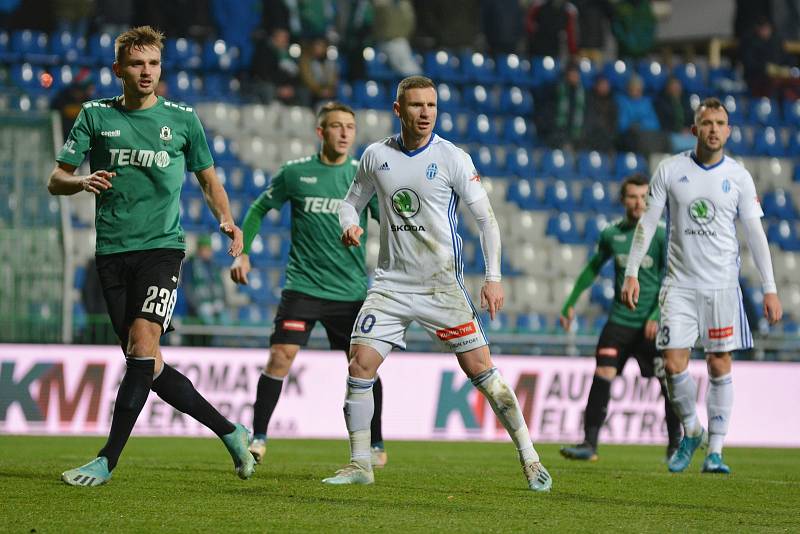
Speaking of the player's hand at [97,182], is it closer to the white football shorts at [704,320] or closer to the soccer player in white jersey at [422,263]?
the soccer player in white jersey at [422,263]

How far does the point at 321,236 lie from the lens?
934 centimetres

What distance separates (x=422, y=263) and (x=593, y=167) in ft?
48.5

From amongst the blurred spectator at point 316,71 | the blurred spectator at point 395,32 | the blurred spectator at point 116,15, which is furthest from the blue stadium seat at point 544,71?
the blurred spectator at point 116,15

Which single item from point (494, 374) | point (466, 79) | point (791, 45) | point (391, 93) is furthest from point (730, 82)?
point (494, 374)

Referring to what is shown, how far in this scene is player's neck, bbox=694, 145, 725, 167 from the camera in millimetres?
8992

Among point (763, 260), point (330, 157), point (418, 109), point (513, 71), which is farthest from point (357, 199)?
point (513, 71)

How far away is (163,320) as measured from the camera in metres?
6.91

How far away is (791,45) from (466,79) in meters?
7.96

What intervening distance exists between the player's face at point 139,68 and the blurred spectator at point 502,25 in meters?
16.0

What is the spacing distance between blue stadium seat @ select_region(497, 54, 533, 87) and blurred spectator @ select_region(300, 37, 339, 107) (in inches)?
130

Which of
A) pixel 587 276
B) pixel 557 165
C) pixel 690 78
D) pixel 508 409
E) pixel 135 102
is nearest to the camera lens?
pixel 135 102

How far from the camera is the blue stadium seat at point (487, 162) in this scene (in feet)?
68.4

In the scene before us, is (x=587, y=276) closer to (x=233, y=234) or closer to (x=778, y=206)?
(x=233, y=234)

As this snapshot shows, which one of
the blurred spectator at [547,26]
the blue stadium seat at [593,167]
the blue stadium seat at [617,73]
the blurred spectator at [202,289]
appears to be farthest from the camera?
the blue stadium seat at [617,73]
